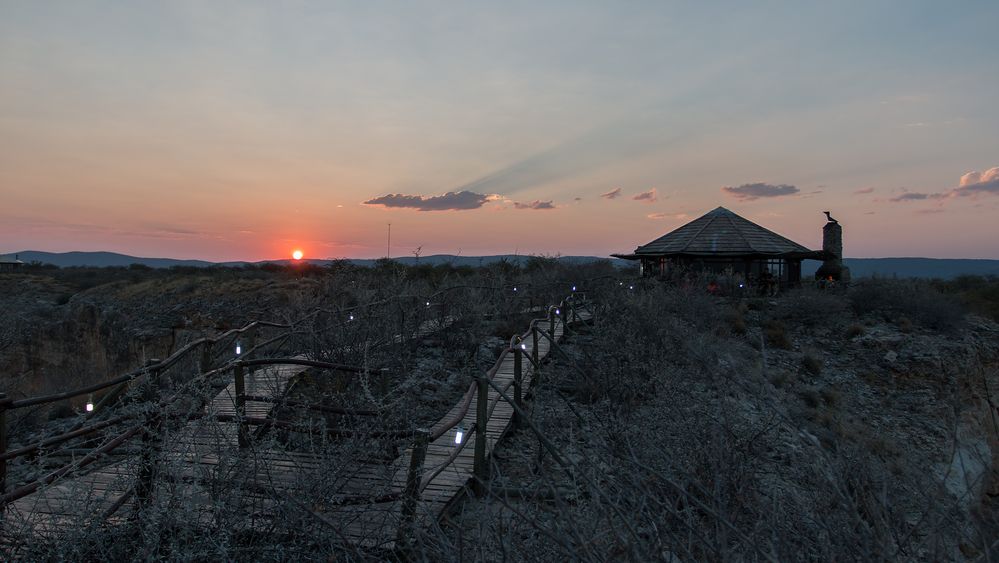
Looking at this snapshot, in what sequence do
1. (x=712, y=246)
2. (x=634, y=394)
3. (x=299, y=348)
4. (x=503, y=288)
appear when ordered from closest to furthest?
(x=634, y=394) → (x=299, y=348) → (x=503, y=288) → (x=712, y=246)

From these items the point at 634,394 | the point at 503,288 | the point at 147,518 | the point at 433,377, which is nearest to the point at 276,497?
the point at 147,518

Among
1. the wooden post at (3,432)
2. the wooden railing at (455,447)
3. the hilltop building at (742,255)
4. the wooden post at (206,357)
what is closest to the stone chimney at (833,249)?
the hilltop building at (742,255)

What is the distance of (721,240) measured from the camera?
2731 centimetres

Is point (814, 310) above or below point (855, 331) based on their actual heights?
above

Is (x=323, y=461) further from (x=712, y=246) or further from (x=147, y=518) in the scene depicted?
(x=712, y=246)

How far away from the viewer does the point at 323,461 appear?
3.85 m

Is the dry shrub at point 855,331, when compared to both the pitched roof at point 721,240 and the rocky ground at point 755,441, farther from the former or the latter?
the pitched roof at point 721,240

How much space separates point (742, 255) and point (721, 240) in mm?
1415

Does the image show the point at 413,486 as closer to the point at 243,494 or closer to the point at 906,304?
the point at 243,494

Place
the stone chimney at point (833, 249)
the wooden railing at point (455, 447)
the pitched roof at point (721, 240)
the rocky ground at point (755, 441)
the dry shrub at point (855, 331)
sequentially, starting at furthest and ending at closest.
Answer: the stone chimney at point (833, 249) < the pitched roof at point (721, 240) < the dry shrub at point (855, 331) < the wooden railing at point (455, 447) < the rocky ground at point (755, 441)

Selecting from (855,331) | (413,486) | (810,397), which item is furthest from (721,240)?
(413,486)

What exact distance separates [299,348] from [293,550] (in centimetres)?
669

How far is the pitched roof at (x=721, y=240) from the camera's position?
26531 mm

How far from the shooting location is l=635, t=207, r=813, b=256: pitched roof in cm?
2653
